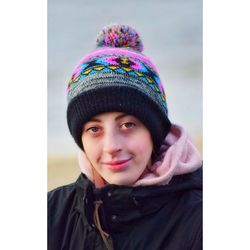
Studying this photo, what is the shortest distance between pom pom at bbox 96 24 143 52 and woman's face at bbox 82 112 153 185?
15 centimetres

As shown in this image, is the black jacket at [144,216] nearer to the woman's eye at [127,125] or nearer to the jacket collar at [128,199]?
the jacket collar at [128,199]

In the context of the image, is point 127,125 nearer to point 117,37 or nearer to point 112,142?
point 112,142

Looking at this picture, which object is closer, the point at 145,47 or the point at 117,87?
the point at 117,87

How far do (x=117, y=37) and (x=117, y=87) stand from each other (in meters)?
0.13

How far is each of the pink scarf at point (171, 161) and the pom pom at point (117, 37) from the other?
19 centimetres

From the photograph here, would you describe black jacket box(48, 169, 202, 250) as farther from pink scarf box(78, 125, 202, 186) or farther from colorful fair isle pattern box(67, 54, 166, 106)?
colorful fair isle pattern box(67, 54, 166, 106)

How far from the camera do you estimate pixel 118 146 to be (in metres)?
0.76

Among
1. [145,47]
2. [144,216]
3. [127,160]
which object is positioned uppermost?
[145,47]

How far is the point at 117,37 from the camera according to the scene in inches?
32.1

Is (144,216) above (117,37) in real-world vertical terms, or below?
below

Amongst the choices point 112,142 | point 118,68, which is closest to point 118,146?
point 112,142

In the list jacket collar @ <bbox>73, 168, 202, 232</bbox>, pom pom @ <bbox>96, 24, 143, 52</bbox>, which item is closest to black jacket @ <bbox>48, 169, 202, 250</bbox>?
jacket collar @ <bbox>73, 168, 202, 232</bbox>
